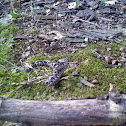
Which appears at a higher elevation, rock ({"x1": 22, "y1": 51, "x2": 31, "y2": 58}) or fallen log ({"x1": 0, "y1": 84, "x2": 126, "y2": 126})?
fallen log ({"x1": 0, "y1": 84, "x2": 126, "y2": 126})

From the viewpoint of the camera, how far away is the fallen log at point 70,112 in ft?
3.94

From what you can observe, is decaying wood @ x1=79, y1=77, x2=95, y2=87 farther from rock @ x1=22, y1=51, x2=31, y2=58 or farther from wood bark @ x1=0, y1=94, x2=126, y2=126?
rock @ x1=22, y1=51, x2=31, y2=58

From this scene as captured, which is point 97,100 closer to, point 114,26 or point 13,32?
point 114,26

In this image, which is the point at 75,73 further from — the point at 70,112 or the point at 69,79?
the point at 70,112

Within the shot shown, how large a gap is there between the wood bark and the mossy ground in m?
0.40

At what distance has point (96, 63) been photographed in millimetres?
2172

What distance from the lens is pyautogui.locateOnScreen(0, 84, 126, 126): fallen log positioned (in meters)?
1.20

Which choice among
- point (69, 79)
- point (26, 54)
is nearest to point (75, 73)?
point (69, 79)

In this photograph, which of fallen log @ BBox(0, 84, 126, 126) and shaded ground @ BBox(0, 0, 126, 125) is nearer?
fallen log @ BBox(0, 84, 126, 126)

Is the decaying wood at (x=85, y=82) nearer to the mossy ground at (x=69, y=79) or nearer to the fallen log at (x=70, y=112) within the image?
the mossy ground at (x=69, y=79)

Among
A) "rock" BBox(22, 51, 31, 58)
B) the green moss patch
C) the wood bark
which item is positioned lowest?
the green moss patch

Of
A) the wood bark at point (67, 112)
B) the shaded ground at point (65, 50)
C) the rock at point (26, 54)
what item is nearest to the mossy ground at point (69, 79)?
the shaded ground at point (65, 50)

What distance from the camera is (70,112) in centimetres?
123

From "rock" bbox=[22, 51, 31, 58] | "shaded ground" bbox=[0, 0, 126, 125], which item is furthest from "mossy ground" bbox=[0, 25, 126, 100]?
"rock" bbox=[22, 51, 31, 58]
